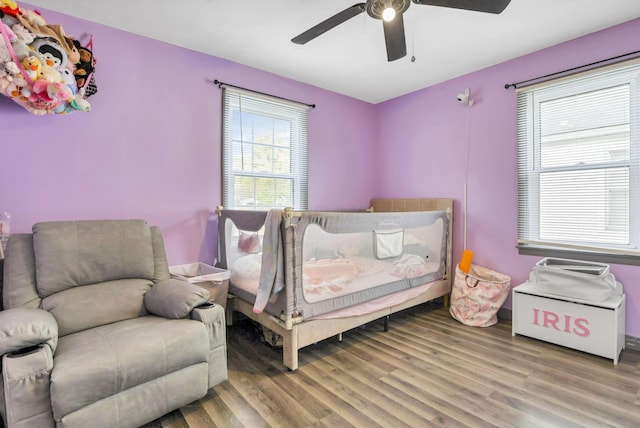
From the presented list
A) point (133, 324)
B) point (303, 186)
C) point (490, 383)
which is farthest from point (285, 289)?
point (303, 186)

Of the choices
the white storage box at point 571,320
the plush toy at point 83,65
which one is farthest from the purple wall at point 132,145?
the white storage box at point 571,320

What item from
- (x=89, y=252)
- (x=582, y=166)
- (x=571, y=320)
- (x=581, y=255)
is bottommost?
(x=571, y=320)

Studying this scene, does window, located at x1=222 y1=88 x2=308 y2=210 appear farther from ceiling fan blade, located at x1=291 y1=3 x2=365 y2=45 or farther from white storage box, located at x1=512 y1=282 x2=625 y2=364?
white storage box, located at x1=512 y1=282 x2=625 y2=364

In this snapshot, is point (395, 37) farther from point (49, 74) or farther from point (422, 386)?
point (422, 386)

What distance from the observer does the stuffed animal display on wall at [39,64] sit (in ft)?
5.26

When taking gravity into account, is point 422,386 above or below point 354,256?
below

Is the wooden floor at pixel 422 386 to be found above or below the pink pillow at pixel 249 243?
below

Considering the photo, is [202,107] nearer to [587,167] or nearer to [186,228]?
[186,228]

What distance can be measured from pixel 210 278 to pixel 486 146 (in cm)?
279

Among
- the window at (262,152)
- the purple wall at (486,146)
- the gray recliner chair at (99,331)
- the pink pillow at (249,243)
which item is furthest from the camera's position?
the window at (262,152)

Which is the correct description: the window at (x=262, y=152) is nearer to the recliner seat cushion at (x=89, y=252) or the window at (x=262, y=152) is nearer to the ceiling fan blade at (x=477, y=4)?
the recliner seat cushion at (x=89, y=252)

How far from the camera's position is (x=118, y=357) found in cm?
142

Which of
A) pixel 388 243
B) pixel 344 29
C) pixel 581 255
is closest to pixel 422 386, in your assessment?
pixel 388 243

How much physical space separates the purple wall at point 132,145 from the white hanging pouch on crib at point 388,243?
1460 mm
